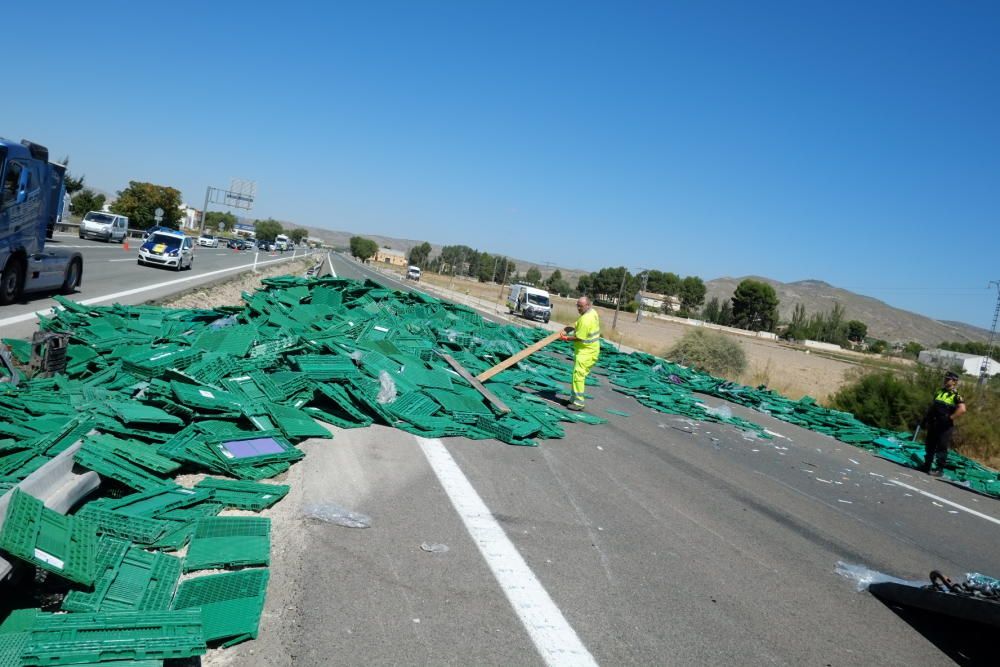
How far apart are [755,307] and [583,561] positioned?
13510cm

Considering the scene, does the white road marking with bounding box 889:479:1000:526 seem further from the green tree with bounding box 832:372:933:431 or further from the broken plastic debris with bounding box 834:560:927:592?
the green tree with bounding box 832:372:933:431

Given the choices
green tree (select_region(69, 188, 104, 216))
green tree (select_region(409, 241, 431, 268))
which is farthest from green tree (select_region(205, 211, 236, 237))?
green tree (select_region(69, 188, 104, 216))

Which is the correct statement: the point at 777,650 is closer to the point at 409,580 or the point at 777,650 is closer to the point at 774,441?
the point at 409,580

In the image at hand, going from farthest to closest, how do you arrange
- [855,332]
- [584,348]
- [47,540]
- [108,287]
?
[855,332]
[108,287]
[584,348]
[47,540]

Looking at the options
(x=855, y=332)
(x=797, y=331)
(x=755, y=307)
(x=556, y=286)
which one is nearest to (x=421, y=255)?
(x=556, y=286)

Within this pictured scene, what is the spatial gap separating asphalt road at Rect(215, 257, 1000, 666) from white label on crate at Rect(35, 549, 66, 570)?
101 centimetres

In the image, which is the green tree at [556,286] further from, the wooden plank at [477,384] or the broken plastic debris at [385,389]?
the broken plastic debris at [385,389]

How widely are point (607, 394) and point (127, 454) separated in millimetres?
11068

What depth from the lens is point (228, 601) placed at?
3.68m

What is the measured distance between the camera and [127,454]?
520 centimetres

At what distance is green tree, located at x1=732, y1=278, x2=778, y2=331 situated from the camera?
130837 millimetres

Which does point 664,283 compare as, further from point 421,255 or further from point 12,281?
point 12,281

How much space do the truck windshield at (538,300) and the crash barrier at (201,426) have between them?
29733mm

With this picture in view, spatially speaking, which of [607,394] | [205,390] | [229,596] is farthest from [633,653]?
[607,394]
